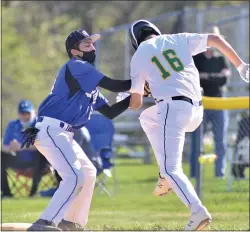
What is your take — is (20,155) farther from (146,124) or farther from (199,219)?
(199,219)

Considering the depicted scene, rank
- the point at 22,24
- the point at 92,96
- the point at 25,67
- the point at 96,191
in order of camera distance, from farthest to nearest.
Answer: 1. the point at 22,24
2. the point at 25,67
3. the point at 96,191
4. the point at 92,96

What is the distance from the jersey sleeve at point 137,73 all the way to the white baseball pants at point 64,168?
0.78m

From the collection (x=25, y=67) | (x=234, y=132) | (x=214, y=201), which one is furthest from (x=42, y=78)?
(x=214, y=201)

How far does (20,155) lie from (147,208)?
3148 millimetres

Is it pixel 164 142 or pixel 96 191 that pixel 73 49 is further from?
pixel 96 191

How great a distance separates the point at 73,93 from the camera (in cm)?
906

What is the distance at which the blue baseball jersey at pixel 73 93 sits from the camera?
902cm

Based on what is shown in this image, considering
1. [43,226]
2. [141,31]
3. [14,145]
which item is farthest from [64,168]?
[14,145]

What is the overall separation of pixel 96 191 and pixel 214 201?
8.93ft

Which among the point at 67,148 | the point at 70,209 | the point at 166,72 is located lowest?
the point at 70,209

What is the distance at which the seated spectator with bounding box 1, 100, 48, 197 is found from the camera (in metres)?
16.1

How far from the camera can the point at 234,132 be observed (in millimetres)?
17844

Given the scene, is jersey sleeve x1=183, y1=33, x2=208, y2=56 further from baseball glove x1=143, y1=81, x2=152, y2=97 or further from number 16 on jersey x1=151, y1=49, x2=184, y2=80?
baseball glove x1=143, y1=81, x2=152, y2=97

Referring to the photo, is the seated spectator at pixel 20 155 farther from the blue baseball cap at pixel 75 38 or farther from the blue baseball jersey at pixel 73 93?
the blue baseball jersey at pixel 73 93
